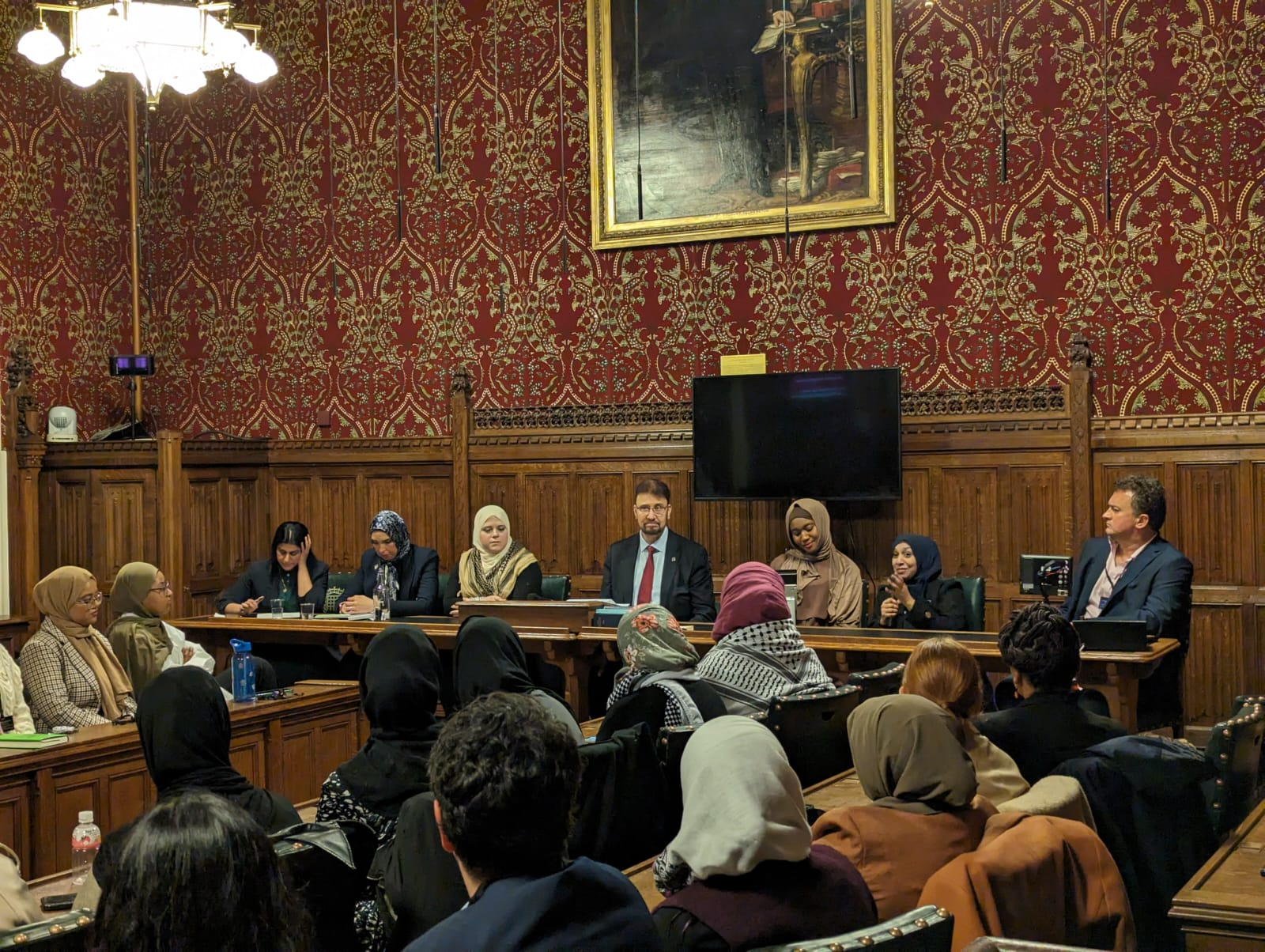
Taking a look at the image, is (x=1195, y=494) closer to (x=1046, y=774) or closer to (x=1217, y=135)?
(x=1217, y=135)

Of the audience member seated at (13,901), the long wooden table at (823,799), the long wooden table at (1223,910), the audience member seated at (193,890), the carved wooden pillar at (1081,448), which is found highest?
the carved wooden pillar at (1081,448)

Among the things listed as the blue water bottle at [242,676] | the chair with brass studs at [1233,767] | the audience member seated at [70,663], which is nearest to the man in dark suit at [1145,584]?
the chair with brass studs at [1233,767]

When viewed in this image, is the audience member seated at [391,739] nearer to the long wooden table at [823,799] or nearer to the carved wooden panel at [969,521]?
the long wooden table at [823,799]

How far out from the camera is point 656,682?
13.0 ft

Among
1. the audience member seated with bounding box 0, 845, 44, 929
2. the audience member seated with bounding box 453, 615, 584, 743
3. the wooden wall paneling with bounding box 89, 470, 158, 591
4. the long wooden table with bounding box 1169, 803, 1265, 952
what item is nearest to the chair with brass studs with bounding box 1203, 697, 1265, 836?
the long wooden table with bounding box 1169, 803, 1265, 952

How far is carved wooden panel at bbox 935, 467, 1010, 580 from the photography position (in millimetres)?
7727

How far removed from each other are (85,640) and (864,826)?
373cm

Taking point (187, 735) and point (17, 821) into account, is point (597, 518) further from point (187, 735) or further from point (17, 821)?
point (187, 735)

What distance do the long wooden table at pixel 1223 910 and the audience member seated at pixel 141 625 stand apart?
4100mm

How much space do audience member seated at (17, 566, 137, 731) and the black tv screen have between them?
3.93 m

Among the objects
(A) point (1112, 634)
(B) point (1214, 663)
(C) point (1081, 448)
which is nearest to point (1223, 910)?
(A) point (1112, 634)

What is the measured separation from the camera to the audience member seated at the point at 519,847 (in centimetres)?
184

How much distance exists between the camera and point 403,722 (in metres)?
3.38

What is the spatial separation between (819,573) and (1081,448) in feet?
5.53
